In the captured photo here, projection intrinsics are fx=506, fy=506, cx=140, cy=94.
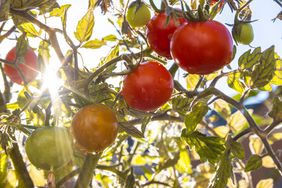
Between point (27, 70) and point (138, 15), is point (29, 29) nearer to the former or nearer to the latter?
point (27, 70)

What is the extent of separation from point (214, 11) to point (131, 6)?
16 centimetres

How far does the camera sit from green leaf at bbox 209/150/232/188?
900mm

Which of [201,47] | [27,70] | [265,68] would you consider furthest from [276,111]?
[27,70]

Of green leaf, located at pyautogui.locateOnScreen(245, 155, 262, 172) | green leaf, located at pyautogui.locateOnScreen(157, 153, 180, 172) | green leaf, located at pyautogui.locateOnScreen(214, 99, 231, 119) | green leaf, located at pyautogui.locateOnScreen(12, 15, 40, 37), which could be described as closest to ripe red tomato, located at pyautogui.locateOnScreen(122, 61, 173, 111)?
green leaf, located at pyautogui.locateOnScreen(245, 155, 262, 172)

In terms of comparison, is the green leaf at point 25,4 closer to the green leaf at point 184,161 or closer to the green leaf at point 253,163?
the green leaf at point 253,163

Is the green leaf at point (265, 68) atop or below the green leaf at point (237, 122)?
atop

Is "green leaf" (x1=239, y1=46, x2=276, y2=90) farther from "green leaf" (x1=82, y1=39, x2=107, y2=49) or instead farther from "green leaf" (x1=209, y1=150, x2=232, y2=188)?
"green leaf" (x1=82, y1=39, x2=107, y2=49)

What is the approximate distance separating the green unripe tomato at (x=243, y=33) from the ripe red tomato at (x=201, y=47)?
12cm

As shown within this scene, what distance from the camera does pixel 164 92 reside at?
2.86ft

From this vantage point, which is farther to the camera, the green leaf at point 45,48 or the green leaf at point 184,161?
the green leaf at point 184,161

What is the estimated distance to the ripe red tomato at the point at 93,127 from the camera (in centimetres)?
86

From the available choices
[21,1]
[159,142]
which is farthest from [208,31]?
[159,142]

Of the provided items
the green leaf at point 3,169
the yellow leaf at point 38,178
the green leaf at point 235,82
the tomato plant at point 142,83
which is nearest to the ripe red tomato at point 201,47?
the tomato plant at point 142,83

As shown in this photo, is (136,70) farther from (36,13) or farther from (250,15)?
(36,13)
